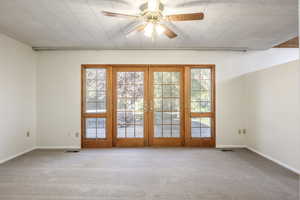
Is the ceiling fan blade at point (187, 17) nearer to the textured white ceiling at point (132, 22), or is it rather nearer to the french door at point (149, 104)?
the textured white ceiling at point (132, 22)

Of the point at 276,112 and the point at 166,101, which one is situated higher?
the point at 166,101

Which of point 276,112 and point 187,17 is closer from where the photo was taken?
point 187,17

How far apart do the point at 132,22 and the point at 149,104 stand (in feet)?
7.08

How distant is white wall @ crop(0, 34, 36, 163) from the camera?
3.45 metres

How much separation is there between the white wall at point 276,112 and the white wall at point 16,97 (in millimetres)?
5356

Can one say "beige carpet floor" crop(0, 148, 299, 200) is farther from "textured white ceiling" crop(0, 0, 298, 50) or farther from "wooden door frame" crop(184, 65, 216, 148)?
"textured white ceiling" crop(0, 0, 298, 50)

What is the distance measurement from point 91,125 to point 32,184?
2.06 m

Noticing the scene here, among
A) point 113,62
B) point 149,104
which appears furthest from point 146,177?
point 113,62

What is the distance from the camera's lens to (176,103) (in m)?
4.59

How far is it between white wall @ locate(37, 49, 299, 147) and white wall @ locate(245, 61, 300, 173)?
13.4 inches

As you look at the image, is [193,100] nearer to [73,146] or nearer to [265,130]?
[265,130]

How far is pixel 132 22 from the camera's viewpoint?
2945mm

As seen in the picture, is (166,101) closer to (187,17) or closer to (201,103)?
(201,103)

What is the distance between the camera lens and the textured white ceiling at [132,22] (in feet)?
7.84
